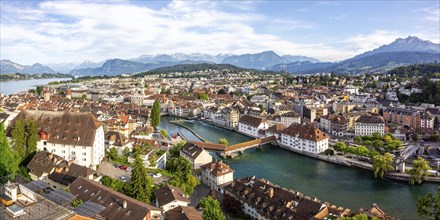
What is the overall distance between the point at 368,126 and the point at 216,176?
17.7 metres

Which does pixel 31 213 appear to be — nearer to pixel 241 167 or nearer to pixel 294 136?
pixel 241 167

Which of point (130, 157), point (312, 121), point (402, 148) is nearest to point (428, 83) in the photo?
point (312, 121)

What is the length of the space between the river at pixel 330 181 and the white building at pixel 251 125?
14.3 feet

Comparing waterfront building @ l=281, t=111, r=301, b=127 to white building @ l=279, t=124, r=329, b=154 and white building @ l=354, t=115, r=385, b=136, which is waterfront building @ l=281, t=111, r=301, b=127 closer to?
white building @ l=354, t=115, r=385, b=136

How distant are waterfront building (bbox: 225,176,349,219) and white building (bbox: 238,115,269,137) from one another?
14642 mm

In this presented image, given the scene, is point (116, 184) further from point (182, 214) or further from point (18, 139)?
point (18, 139)

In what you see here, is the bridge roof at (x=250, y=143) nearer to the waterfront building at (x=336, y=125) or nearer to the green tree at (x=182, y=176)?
the waterfront building at (x=336, y=125)

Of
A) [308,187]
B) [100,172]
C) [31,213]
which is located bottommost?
[308,187]

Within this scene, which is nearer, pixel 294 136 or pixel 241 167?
pixel 241 167

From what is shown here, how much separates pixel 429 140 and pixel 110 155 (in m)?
22.9

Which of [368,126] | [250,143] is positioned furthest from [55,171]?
[368,126]

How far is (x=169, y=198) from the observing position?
42.3 ft

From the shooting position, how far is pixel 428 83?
141ft

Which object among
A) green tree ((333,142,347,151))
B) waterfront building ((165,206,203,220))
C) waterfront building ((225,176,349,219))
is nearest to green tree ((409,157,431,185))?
green tree ((333,142,347,151))
